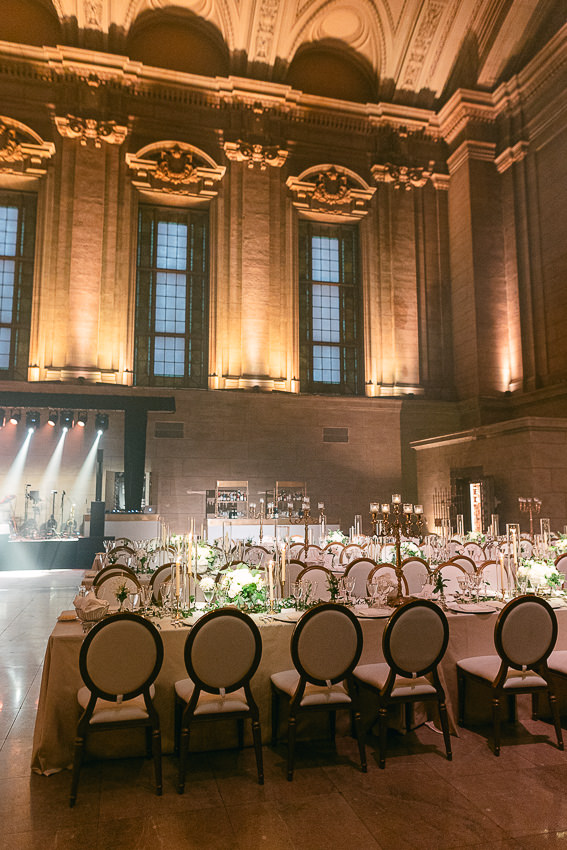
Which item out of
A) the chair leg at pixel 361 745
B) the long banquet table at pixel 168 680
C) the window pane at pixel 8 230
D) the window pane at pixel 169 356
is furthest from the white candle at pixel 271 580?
the window pane at pixel 8 230

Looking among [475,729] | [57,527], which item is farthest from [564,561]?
[57,527]

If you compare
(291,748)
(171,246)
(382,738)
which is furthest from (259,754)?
(171,246)

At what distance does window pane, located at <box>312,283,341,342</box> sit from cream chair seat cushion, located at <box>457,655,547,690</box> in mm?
15635

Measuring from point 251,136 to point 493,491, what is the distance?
42.8ft

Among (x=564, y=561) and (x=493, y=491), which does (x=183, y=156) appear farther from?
(x=564, y=561)

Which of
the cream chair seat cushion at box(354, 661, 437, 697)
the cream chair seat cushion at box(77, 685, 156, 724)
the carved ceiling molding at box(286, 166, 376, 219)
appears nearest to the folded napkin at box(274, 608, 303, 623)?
the cream chair seat cushion at box(354, 661, 437, 697)

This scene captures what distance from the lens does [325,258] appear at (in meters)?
20.5

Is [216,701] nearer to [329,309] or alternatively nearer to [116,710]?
[116,710]

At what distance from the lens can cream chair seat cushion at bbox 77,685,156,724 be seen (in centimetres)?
405

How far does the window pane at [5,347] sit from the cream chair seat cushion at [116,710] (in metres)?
15.5

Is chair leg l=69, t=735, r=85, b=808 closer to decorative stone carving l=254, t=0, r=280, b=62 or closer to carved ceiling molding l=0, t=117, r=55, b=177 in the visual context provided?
carved ceiling molding l=0, t=117, r=55, b=177

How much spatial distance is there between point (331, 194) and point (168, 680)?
18.1 metres

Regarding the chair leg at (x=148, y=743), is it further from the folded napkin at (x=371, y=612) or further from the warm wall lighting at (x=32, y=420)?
the warm wall lighting at (x=32, y=420)

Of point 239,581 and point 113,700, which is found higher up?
point 239,581
